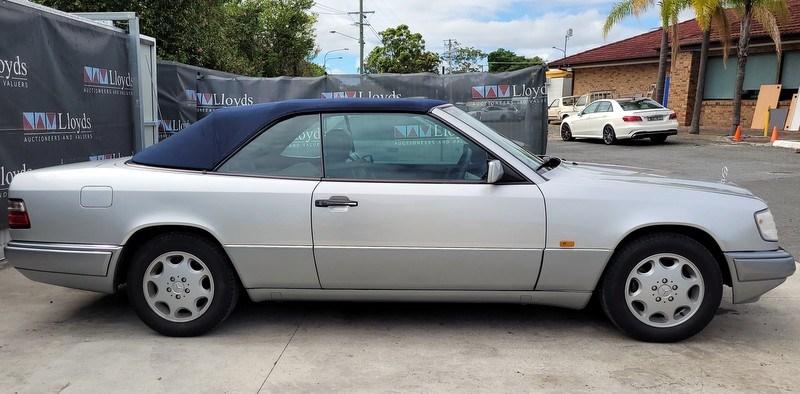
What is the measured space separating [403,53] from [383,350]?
53041 mm

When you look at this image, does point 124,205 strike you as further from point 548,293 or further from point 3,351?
point 548,293

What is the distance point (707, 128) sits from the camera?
76.6ft

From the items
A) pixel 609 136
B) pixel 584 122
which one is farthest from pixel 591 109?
pixel 609 136

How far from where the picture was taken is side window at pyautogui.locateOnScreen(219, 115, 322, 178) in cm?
382

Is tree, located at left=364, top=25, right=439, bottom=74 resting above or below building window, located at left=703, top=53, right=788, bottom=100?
above

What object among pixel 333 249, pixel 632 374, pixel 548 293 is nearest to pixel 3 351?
pixel 333 249

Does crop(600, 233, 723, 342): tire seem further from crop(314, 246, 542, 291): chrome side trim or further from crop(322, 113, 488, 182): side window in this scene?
crop(322, 113, 488, 182): side window

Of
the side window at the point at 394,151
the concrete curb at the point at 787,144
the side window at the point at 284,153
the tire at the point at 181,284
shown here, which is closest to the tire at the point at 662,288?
the side window at the point at 394,151

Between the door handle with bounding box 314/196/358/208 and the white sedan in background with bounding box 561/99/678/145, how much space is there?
15605 millimetres

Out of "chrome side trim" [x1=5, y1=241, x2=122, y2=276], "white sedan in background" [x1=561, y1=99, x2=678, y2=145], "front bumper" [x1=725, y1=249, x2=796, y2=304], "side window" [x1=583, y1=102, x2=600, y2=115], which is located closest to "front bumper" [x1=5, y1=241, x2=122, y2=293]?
"chrome side trim" [x1=5, y1=241, x2=122, y2=276]

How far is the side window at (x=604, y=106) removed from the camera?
1866 cm

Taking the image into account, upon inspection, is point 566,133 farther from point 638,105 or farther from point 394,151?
point 394,151

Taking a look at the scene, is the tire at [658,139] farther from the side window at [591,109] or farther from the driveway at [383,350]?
the driveway at [383,350]

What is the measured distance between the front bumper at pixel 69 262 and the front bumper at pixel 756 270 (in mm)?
3755
